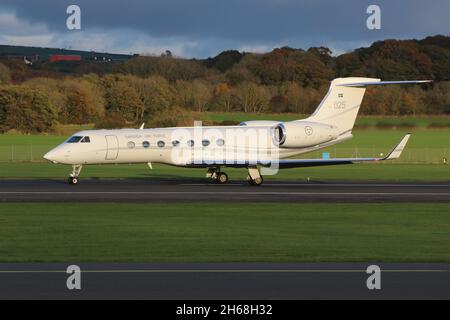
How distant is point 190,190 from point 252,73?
6396 centimetres

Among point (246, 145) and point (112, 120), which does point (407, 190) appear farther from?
point (112, 120)

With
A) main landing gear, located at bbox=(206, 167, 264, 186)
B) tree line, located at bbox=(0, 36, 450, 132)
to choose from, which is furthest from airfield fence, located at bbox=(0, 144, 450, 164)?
main landing gear, located at bbox=(206, 167, 264, 186)

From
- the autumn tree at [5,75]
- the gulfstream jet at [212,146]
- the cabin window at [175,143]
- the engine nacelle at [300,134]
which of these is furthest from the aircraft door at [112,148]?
the autumn tree at [5,75]

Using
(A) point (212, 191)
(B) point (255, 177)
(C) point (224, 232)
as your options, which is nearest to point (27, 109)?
(B) point (255, 177)

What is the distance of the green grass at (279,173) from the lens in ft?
164

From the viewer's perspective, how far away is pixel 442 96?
257ft

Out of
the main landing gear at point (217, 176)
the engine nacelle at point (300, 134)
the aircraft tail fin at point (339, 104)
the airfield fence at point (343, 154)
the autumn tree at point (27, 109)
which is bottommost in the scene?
the main landing gear at point (217, 176)

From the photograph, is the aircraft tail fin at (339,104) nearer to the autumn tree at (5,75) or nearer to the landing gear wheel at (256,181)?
the landing gear wheel at (256,181)

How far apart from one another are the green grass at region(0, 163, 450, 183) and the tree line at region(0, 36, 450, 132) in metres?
14.8

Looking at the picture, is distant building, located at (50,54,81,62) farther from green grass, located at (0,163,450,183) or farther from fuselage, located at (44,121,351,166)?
fuselage, located at (44,121,351,166)

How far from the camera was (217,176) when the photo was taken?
4319cm

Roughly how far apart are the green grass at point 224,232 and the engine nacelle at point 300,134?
10901 mm

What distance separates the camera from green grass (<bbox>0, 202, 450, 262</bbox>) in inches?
771
